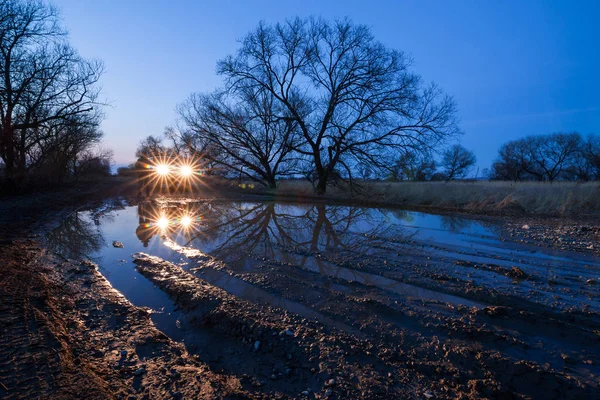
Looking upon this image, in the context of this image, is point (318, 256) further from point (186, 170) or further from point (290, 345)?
point (186, 170)

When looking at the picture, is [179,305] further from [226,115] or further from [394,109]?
[226,115]

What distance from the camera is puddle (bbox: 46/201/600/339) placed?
3.97 meters

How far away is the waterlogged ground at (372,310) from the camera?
2.41 m

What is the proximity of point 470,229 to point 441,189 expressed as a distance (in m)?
8.80

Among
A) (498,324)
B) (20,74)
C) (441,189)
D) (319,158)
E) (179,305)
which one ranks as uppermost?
(20,74)

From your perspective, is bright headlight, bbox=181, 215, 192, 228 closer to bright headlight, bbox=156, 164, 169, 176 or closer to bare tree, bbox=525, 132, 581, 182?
bright headlight, bbox=156, 164, 169, 176

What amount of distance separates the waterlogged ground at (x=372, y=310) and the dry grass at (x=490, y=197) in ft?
21.8

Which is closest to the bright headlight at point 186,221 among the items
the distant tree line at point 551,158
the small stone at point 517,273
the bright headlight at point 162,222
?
the bright headlight at point 162,222

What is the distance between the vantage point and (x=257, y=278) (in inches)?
179

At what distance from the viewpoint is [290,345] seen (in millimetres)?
2803

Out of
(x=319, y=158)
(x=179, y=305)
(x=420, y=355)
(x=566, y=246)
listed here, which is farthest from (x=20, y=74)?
(x=566, y=246)

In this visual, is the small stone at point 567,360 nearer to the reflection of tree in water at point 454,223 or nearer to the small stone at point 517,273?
the small stone at point 517,273

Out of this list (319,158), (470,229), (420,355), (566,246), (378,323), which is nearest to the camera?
(420,355)

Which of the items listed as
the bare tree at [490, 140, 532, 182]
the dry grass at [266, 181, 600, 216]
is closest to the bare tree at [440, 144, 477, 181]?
the bare tree at [490, 140, 532, 182]
